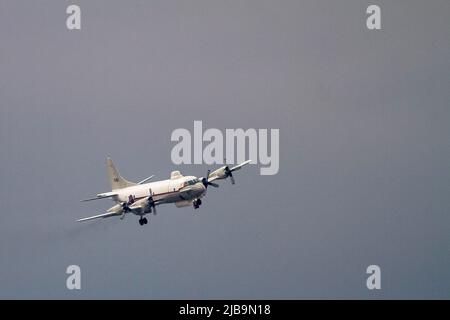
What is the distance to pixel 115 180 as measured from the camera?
469ft

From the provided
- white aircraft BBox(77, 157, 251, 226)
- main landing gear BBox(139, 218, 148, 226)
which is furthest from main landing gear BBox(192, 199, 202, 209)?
main landing gear BBox(139, 218, 148, 226)

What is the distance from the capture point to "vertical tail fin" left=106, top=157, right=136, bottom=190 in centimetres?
14245

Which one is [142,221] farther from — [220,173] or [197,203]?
[220,173]

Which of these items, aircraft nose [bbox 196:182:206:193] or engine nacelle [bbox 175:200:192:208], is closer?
aircraft nose [bbox 196:182:206:193]

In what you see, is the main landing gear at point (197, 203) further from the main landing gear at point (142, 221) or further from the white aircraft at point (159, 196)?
the main landing gear at point (142, 221)

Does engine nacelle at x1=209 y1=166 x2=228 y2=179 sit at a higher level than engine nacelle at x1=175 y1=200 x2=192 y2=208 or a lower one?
higher

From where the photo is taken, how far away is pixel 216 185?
140125mm

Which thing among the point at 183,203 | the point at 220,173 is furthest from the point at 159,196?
the point at 220,173

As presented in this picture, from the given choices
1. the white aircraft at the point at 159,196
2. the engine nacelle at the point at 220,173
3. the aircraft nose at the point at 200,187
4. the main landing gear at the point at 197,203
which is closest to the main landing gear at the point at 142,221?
the white aircraft at the point at 159,196

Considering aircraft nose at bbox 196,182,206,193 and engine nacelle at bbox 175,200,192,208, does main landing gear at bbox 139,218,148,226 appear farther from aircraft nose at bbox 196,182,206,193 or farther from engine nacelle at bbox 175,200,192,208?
aircraft nose at bbox 196,182,206,193

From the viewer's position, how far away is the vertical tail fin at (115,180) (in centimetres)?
14245
